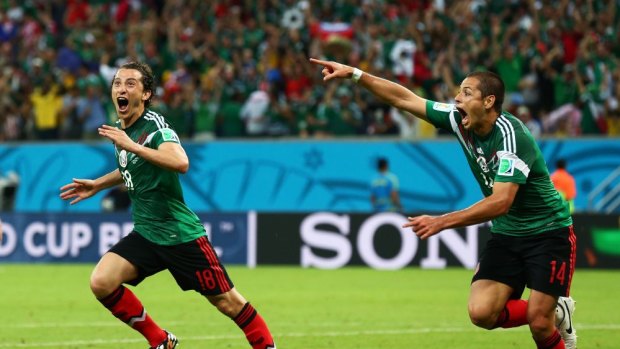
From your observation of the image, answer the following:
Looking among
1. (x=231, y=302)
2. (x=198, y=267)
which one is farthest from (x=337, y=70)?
(x=231, y=302)

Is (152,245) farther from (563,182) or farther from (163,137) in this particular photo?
(563,182)

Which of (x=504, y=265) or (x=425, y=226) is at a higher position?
(x=425, y=226)

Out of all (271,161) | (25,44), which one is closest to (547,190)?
(271,161)

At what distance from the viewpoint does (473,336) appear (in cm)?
1185

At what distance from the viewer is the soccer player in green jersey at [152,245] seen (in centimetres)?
912

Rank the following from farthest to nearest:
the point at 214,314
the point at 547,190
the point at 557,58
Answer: the point at 557,58 → the point at 214,314 → the point at 547,190

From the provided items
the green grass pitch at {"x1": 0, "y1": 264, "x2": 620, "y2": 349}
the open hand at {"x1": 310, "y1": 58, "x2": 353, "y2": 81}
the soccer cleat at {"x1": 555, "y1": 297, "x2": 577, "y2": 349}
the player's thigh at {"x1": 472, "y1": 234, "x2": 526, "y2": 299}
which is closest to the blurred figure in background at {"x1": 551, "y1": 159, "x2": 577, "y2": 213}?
the green grass pitch at {"x1": 0, "y1": 264, "x2": 620, "y2": 349}

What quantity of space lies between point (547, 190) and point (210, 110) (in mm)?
16348

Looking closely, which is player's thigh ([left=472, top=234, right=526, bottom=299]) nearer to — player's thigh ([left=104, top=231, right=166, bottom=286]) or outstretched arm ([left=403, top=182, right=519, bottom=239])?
outstretched arm ([left=403, top=182, right=519, bottom=239])

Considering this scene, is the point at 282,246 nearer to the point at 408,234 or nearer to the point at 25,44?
the point at 408,234

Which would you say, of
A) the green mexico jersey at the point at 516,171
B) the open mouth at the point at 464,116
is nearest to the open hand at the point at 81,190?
the green mexico jersey at the point at 516,171

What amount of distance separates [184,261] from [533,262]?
263cm

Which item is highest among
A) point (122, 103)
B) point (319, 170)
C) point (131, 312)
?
point (122, 103)

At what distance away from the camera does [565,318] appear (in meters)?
9.40
